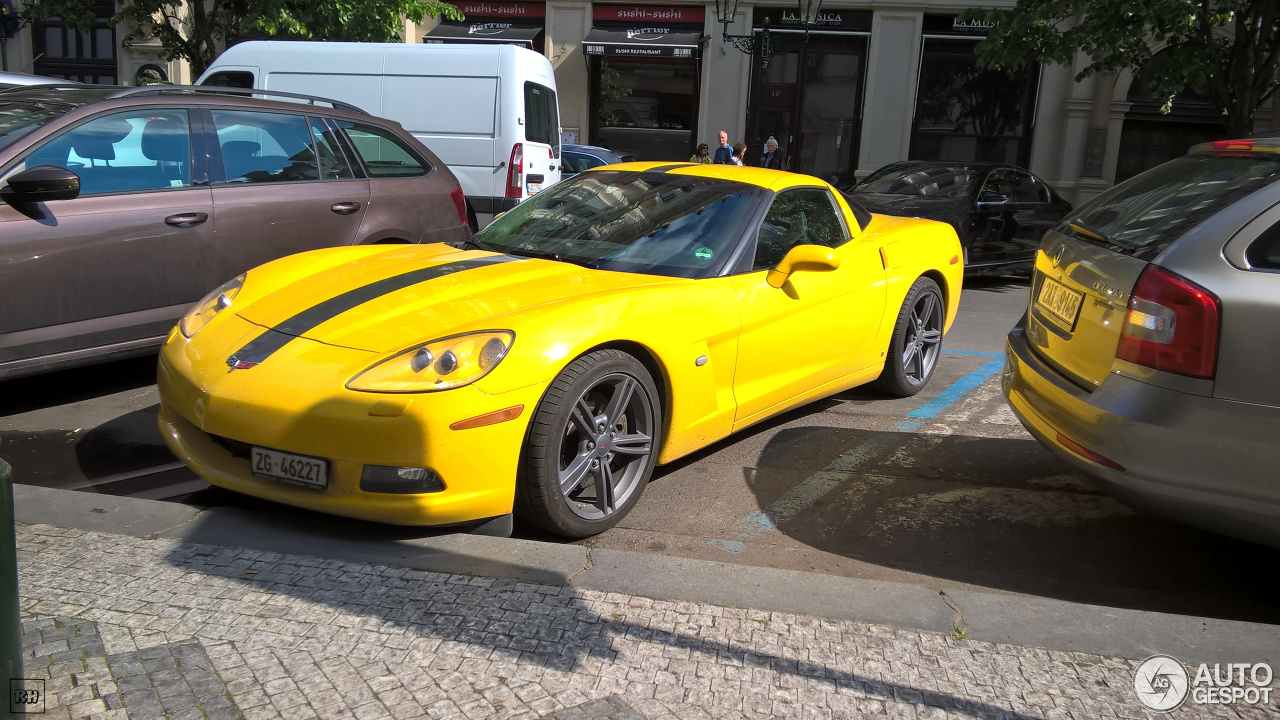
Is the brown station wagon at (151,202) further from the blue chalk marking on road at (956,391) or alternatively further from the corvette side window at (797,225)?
the blue chalk marking on road at (956,391)

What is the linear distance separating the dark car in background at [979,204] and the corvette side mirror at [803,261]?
6225 mm

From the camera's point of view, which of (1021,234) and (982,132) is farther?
(982,132)

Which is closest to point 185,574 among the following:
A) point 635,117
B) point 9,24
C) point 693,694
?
point 693,694

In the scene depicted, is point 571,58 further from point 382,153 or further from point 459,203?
point 382,153

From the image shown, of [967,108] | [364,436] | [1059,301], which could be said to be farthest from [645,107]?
[364,436]

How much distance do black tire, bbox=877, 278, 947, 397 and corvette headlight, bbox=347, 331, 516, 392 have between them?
120 inches

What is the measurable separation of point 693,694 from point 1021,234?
971 cm

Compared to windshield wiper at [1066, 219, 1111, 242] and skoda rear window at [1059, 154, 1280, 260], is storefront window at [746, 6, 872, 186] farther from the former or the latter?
skoda rear window at [1059, 154, 1280, 260]

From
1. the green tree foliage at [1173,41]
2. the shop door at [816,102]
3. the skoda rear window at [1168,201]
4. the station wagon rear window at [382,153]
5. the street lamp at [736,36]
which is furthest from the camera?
the shop door at [816,102]

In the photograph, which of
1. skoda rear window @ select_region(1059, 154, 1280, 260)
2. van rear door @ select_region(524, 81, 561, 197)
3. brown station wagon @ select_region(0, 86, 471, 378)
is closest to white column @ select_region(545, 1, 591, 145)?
van rear door @ select_region(524, 81, 561, 197)

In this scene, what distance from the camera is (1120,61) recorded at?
41.0ft

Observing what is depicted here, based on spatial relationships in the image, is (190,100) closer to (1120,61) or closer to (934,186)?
(934,186)

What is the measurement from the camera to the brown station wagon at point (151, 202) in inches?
180

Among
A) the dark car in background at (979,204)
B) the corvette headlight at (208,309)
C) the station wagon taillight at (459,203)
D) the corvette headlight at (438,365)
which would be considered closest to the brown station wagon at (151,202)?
the station wagon taillight at (459,203)
